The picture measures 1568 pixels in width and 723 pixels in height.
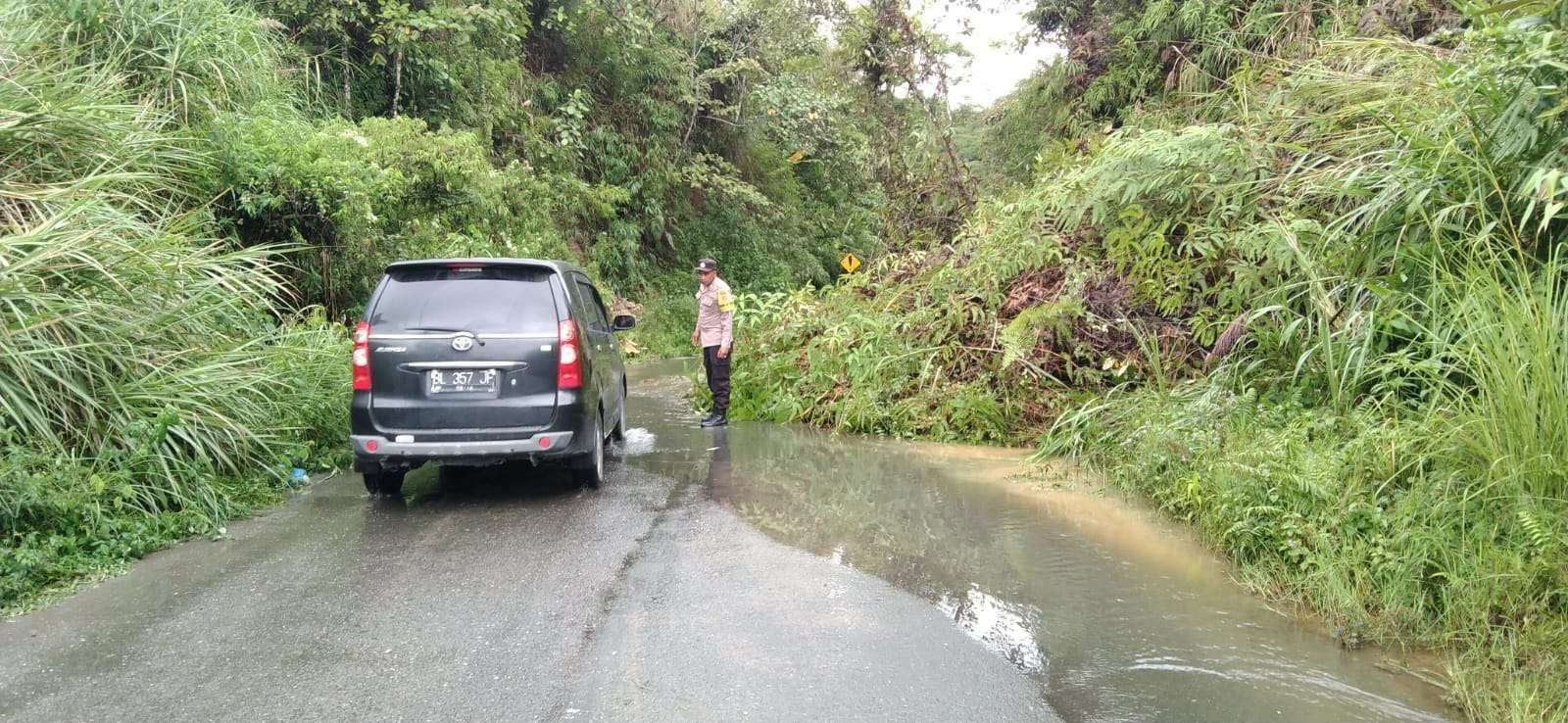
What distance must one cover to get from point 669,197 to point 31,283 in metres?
19.8

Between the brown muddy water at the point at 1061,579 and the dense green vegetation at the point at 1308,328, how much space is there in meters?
0.30

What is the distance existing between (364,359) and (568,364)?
135 centimetres

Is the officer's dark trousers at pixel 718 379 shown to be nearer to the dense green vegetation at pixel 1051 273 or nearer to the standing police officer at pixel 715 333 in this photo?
the standing police officer at pixel 715 333

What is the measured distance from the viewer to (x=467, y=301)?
6785 millimetres

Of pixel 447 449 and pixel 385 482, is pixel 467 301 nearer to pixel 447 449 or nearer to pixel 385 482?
pixel 447 449

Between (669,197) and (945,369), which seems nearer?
(945,369)

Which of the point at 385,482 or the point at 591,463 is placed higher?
the point at 591,463

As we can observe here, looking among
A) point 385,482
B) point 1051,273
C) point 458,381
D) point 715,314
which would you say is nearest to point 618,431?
point 715,314

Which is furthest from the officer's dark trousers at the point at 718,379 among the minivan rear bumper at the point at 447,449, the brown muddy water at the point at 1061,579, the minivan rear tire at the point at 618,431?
the minivan rear bumper at the point at 447,449

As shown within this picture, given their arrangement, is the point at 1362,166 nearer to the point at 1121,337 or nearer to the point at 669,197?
the point at 1121,337

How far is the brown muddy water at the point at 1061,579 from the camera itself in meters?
3.93

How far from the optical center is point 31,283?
20.7ft

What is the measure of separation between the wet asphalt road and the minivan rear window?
130 cm

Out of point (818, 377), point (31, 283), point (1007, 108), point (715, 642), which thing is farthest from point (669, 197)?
point (715, 642)
